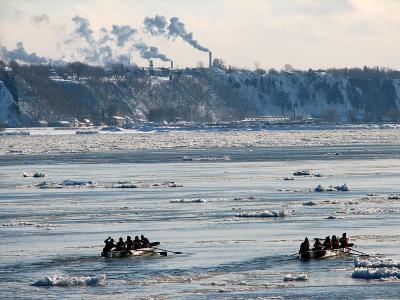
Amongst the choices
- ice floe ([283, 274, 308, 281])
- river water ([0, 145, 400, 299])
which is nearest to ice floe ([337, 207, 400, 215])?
river water ([0, 145, 400, 299])

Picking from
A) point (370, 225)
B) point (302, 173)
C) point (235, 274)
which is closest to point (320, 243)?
point (235, 274)

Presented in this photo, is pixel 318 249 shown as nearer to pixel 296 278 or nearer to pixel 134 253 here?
pixel 296 278

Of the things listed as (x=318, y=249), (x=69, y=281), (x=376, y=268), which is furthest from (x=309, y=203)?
(x=69, y=281)

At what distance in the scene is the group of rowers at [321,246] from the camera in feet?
119

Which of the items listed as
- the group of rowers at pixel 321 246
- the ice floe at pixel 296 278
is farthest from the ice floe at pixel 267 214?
the ice floe at pixel 296 278

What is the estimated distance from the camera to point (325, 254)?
36844 millimetres

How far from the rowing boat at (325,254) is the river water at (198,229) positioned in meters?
0.21

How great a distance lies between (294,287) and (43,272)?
7819 millimetres

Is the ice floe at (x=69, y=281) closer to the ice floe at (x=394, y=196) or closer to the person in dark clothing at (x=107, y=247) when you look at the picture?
the person in dark clothing at (x=107, y=247)

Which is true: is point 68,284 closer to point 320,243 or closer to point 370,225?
point 320,243

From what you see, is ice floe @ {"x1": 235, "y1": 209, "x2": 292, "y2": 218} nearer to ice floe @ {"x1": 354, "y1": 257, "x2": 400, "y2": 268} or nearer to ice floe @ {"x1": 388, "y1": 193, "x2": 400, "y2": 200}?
ice floe @ {"x1": 388, "y1": 193, "x2": 400, "y2": 200}

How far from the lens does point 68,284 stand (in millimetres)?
32312

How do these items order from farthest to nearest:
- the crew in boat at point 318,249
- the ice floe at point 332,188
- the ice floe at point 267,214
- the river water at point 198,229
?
the ice floe at point 332,188 < the ice floe at point 267,214 < the crew in boat at point 318,249 < the river water at point 198,229

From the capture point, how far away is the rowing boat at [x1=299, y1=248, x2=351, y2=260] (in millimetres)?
36250
